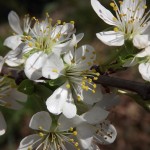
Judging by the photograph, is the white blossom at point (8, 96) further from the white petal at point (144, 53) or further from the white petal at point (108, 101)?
the white petal at point (144, 53)

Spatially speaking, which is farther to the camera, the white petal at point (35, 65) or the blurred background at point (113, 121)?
the blurred background at point (113, 121)

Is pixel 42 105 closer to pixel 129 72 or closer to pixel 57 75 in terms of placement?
pixel 57 75

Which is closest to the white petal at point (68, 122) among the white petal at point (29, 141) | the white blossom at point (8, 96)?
the white petal at point (29, 141)

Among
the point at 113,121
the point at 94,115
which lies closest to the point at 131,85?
the point at 94,115

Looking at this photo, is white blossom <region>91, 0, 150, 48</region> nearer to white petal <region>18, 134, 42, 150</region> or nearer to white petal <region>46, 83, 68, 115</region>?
white petal <region>46, 83, 68, 115</region>

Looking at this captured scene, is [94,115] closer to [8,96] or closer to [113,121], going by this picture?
[8,96]
